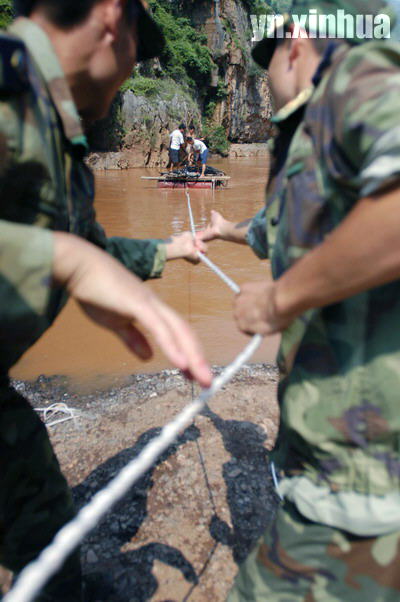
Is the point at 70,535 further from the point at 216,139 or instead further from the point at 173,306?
the point at 216,139

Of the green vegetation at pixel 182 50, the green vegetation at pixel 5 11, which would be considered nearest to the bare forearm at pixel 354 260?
the green vegetation at pixel 5 11

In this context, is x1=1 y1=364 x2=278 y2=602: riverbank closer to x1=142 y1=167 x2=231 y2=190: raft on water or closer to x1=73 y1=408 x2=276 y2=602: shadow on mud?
x1=73 y1=408 x2=276 y2=602: shadow on mud

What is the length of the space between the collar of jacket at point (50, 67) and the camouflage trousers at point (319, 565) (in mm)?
1302

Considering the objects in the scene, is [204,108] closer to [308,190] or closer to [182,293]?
[182,293]

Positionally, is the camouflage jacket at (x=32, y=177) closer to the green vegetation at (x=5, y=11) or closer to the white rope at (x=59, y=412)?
the white rope at (x=59, y=412)

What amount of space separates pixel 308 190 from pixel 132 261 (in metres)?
1.04

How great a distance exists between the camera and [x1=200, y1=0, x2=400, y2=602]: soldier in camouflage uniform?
0.86m

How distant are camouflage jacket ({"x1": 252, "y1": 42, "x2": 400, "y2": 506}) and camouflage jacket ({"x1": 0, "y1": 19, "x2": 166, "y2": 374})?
0.65 metres

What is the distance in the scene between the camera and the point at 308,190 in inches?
41.5

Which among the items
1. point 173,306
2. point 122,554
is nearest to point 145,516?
point 122,554

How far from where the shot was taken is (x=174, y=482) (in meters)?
2.39

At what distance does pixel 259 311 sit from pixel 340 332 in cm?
21

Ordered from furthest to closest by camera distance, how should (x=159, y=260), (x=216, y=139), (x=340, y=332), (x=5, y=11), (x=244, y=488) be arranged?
(x=216, y=139) → (x=5, y=11) → (x=244, y=488) → (x=159, y=260) → (x=340, y=332)

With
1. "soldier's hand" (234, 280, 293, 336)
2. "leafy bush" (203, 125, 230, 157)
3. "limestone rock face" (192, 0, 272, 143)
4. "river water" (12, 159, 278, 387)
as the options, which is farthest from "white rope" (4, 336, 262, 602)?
"limestone rock face" (192, 0, 272, 143)
